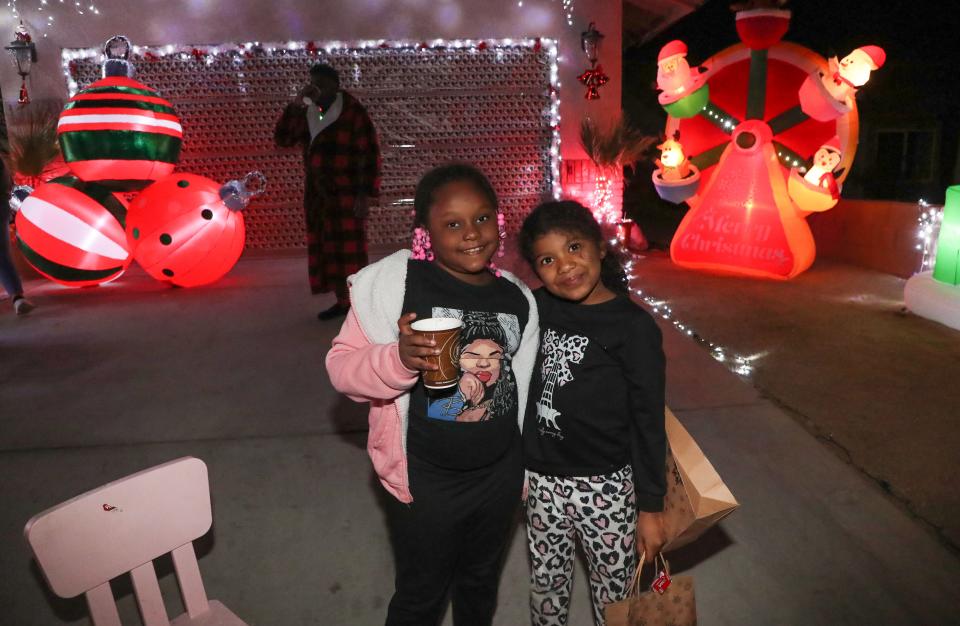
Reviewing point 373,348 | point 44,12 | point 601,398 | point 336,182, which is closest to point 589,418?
point 601,398

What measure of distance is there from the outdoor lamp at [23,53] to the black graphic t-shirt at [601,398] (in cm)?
891

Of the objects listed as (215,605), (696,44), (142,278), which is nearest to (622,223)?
(142,278)

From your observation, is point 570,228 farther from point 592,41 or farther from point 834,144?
point 592,41

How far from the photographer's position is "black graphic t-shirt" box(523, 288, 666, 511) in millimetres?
1432

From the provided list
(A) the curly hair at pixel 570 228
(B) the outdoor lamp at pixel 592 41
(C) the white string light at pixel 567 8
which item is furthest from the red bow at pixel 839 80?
(A) the curly hair at pixel 570 228

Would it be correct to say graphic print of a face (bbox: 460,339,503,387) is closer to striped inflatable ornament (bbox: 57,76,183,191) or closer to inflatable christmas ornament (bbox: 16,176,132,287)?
inflatable christmas ornament (bbox: 16,176,132,287)

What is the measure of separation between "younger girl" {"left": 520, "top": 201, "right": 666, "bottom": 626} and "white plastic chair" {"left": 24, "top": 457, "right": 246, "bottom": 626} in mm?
776

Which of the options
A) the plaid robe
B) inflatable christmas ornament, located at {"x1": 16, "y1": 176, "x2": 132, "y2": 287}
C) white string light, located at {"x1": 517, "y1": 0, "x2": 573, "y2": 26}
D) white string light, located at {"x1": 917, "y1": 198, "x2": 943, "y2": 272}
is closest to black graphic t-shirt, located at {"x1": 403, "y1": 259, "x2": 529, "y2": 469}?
the plaid robe

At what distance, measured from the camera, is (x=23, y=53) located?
305 inches

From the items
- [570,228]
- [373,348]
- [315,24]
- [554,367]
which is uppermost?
[315,24]

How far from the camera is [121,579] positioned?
2090mm

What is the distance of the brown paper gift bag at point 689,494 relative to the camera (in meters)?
1.31

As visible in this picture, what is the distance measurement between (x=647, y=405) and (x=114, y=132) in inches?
227

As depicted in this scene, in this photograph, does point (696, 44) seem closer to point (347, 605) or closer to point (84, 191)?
point (84, 191)
